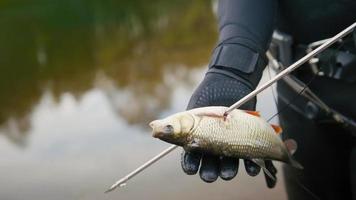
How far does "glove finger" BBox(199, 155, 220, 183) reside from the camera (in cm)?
145

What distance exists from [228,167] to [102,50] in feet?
20.8

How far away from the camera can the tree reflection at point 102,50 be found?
18.6ft

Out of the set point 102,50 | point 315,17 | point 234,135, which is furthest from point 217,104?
point 102,50

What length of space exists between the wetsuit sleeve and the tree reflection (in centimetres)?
312

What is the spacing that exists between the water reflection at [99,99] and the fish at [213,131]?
185 cm

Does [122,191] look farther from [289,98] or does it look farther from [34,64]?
[34,64]

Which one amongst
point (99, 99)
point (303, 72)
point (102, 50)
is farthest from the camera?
point (102, 50)

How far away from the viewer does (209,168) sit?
57.7 inches

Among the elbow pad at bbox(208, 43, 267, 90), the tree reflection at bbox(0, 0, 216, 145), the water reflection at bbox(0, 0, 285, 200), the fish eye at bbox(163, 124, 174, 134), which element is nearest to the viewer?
the fish eye at bbox(163, 124, 174, 134)

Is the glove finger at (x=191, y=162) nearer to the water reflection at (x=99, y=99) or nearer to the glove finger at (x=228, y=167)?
the glove finger at (x=228, y=167)

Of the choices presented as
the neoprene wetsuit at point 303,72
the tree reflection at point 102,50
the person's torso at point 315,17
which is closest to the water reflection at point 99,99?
the tree reflection at point 102,50

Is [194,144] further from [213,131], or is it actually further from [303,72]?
[303,72]

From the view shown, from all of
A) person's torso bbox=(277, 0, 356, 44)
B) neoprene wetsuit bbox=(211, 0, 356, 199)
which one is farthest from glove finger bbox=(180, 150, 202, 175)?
person's torso bbox=(277, 0, 356, 44)

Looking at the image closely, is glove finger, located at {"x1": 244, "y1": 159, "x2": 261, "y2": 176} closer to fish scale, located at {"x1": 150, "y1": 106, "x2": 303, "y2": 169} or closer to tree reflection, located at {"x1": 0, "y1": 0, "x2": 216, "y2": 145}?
fish scale, located at {"x1": 150, "y1": 106, "x2": 303, "y2": 169}
